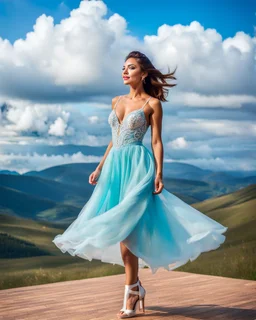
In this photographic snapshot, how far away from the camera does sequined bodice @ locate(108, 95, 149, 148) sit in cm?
312

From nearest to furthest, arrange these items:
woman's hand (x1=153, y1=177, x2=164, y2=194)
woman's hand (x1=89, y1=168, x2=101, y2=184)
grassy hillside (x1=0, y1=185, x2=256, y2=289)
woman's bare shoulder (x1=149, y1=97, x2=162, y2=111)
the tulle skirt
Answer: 1. the tulle skirt
2. woman's hand (x1=153, y1=177, x2=164, y2=194)
3. woman's bare shoulder (x1=149, y1=97, x2=162, y2=111)
4. woman's hand (x1=89, y1=168, x2=101, y2=184)
5. grassy hillside (x1=0, y1=185, x2=256, y2=289)

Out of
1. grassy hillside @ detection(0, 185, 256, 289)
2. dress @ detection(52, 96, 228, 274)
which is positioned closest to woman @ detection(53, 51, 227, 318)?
dress @ detection(52, 96, 228, 274)

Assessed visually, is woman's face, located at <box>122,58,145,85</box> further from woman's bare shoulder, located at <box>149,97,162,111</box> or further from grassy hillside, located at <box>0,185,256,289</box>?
grassy hillside, located at <box>0,185,256,289</box>

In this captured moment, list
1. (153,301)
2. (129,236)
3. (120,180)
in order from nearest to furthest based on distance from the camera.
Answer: (129,236) < (120,180) < (153,301)

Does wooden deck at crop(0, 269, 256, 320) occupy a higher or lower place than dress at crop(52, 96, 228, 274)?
lower

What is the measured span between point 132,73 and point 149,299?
1.66 metres

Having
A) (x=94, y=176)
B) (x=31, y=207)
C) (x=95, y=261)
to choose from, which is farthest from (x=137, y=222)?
(x=31, y=207)

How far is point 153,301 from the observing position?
3.72 metres

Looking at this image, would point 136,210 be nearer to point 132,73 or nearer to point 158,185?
point 158,185

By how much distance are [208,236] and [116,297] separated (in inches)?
45.7

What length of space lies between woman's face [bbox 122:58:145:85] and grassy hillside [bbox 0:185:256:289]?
8.74ft

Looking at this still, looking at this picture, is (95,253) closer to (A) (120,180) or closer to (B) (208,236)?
(A) (120,180)

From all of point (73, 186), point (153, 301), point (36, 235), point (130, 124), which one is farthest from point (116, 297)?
point (73, 186)

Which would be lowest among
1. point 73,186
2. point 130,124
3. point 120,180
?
point 73,186
